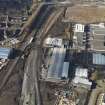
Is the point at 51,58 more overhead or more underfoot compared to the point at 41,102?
more overhead

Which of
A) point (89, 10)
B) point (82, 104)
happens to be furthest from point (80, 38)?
point (82, 104)

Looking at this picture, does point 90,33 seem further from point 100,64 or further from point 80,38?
point 100,64

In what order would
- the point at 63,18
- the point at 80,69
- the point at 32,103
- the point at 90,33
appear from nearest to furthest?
the point at 32,103 < the point at 80,69 < the point at 90,33 < the point at 63,18

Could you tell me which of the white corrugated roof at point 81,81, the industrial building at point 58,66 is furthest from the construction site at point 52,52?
the white corrugated roof at point 81,81

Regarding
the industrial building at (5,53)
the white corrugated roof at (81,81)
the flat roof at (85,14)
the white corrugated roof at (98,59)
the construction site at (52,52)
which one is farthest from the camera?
the flat roof at (85,14)

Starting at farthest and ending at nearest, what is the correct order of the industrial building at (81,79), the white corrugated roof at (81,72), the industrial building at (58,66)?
the white corrugated roof at (81,72) < the industrial building at (58,66) < the industrial building at (81,79)

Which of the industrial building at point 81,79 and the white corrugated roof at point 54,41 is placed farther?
the white corrugated roof at point 54,41

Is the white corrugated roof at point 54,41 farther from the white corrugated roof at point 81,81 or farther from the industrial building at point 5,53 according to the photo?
the white corrugated roof at point 81,81

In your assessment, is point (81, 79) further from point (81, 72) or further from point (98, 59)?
point (98, 59)

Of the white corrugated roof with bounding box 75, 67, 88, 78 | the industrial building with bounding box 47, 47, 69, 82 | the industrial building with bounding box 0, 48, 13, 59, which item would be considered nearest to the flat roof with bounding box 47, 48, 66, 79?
the industrial building with bounding box 47, 47, 69, 82
